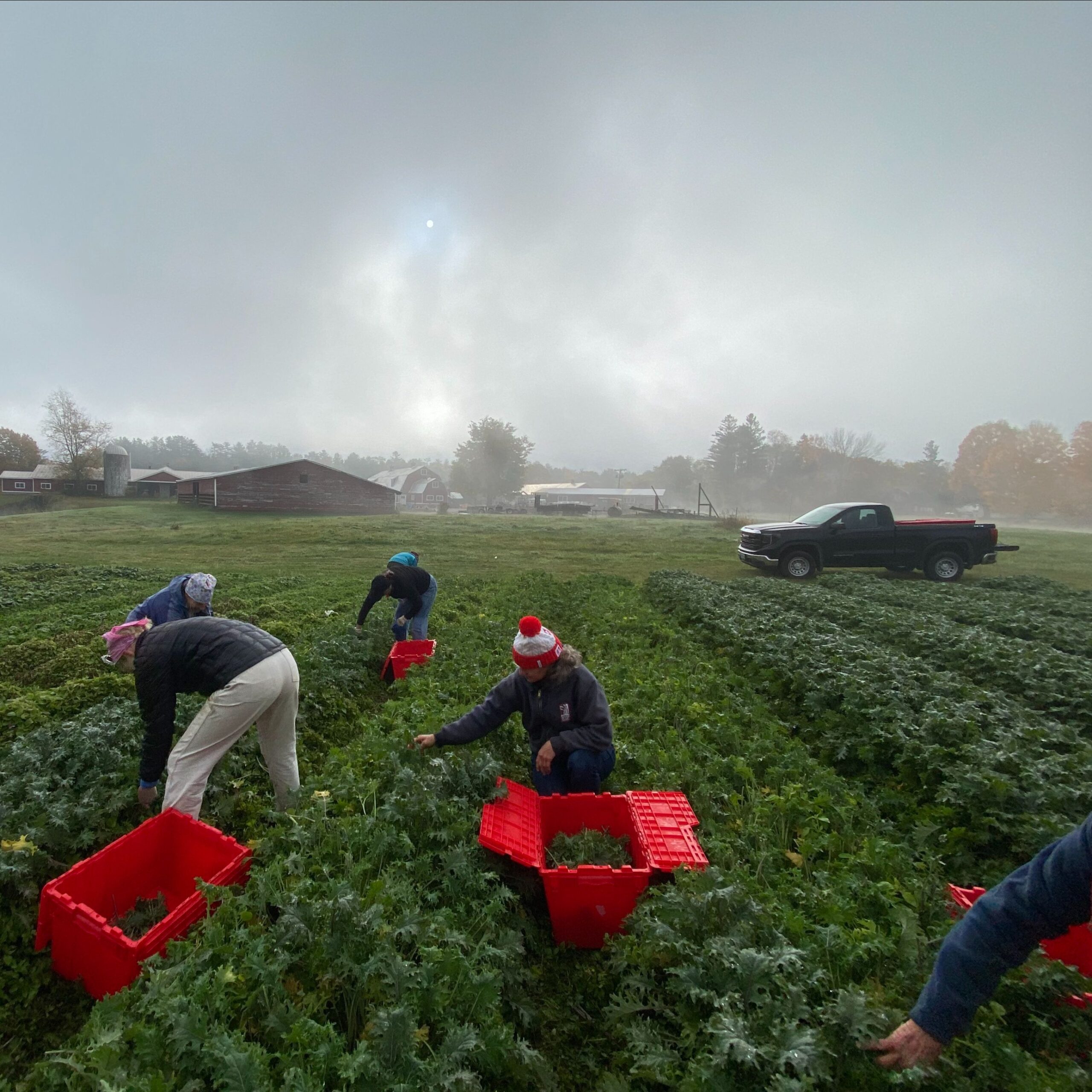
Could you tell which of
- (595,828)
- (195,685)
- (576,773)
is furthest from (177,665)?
(595,828)

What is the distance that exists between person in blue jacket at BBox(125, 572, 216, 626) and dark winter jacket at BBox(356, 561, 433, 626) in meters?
2.59

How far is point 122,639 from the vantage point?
4180 millimetres

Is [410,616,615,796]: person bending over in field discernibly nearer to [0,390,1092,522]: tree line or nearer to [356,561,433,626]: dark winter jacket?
[356,561,433,626]: dark winter jacket

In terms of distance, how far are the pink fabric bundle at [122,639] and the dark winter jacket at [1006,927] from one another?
16.0 ft

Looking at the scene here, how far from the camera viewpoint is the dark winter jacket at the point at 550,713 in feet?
14.5

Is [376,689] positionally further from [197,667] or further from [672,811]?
[672,811]

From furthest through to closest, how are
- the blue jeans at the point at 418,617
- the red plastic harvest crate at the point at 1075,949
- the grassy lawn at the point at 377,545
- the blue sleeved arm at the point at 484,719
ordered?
the grassy lawn at the point at 377,545
the blue jeans at the point at 418,617
the blue sleeved arm at the point at 484,719
the red plastic harvest crate at the point at 1075,949

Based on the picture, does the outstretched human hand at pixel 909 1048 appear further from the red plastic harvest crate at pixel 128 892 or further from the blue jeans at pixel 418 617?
the blue jeans at pixel 418 617

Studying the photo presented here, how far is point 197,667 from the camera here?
411 centimetres

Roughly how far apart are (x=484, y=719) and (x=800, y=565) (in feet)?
55.1

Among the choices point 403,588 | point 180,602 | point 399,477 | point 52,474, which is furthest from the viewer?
point 399,477

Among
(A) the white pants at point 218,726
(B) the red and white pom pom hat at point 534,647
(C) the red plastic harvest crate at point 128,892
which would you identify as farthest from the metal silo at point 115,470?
(B) the red and white pom pom hat at point 534,647

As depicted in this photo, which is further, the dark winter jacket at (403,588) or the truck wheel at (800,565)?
the truck wheel at (800,565)

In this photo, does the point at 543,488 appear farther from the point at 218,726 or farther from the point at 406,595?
the point at 218,726
